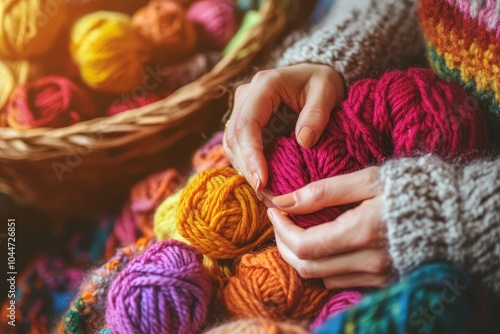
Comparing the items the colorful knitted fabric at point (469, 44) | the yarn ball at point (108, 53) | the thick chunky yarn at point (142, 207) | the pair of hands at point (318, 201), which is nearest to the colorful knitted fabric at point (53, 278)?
the thick chunky yarn at point (142, 207)

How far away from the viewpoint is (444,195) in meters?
0.51

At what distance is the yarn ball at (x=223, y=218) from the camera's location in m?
0.62

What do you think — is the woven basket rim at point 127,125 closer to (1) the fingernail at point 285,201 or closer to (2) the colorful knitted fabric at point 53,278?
(2) the colorful knitted fabric at point 53,278

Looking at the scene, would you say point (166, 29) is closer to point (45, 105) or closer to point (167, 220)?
point (45, 105)

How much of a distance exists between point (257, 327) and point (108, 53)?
63 centimetres

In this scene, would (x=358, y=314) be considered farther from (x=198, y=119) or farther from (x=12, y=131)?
(x=12, y=131)

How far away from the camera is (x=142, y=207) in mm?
865

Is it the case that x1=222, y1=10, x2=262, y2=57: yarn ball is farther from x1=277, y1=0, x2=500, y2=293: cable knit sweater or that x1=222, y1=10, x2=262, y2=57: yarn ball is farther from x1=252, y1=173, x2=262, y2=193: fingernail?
x1=252, y1=173, x2=262, y2=193: fingernail

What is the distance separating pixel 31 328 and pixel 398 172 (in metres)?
0.64

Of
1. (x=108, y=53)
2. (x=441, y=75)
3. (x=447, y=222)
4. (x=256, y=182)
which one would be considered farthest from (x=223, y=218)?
(x=108, y=53)

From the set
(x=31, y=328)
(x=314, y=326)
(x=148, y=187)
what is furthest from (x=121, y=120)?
(x=314, y=326)

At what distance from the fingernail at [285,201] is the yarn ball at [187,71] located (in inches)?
18.4

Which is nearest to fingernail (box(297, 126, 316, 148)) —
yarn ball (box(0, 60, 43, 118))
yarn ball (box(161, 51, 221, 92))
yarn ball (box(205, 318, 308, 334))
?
yarn ball (box(205, 318, 308, 334))

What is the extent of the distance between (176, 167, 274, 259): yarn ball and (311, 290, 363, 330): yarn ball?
12 cm
